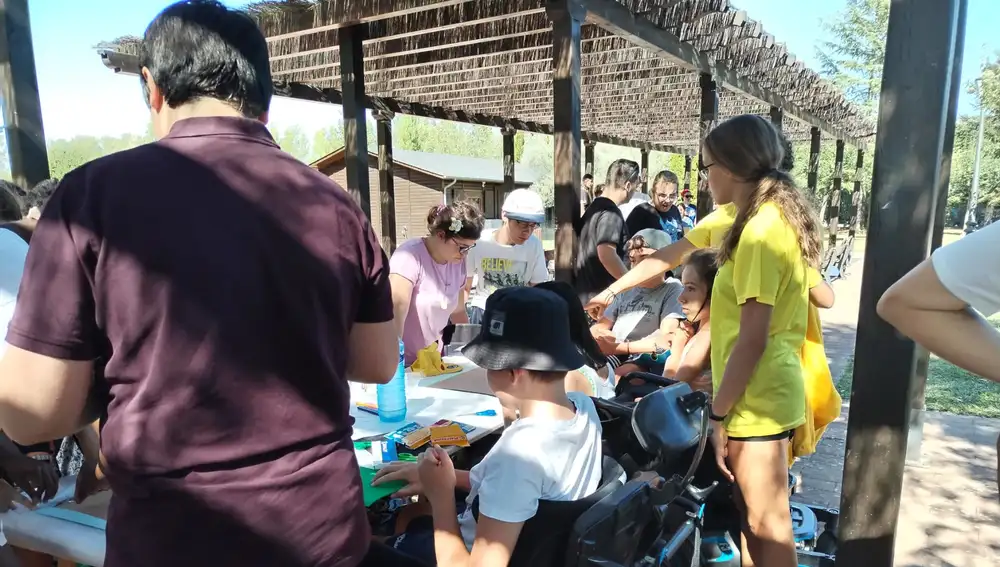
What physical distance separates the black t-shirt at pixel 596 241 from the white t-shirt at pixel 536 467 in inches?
96.0

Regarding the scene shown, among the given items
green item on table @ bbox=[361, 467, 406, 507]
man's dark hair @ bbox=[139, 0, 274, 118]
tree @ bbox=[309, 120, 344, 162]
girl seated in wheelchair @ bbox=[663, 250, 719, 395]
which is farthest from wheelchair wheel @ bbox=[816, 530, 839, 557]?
tree @ bbox=[309, 120, 344, 162]

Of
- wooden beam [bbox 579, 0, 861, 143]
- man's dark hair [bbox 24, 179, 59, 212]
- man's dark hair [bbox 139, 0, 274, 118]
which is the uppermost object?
wooden beam [bbox 579, 0, 861, 143]

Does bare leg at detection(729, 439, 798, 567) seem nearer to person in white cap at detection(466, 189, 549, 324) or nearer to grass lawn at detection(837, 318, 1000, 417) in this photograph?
person in white cap at detection(466, 189, 549, 324)

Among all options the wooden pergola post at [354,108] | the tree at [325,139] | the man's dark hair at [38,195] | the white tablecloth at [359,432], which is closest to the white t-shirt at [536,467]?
the white tablecloth at [359,432]

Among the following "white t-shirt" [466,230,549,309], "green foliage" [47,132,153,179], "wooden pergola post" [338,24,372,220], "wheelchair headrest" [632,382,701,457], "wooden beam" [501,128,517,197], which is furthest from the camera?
"green foliage" [47,132,153,179]

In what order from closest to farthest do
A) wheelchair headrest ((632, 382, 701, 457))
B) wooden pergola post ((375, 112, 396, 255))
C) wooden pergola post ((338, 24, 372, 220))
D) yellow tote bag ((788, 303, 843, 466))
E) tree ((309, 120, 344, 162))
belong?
wheelchair headrest ((632, 382, 701, 457)), yellow tote bag ((788, 303, 843, 466)), wooden pergola post ((338, 24, 372, 220)), wooden pergola post ((375, 112, 396, 255)), tree ((309, 120, 344, 162))

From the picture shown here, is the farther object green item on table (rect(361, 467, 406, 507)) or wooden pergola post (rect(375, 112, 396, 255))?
wooden pergola post (rect(375, 112, 396, 255))

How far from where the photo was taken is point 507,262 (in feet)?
13.5

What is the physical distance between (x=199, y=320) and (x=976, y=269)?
120 cm

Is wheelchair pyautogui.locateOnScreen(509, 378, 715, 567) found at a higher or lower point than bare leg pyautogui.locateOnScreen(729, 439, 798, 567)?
higher

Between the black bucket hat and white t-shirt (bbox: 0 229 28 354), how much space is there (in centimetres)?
148

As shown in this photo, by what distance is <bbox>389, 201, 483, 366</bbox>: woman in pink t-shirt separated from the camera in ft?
9.36

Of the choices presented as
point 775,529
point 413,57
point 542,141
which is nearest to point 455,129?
point 542,141

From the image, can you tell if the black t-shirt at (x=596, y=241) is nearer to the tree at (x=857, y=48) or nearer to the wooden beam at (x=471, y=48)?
the wooden beam at (x=471, y=48)
